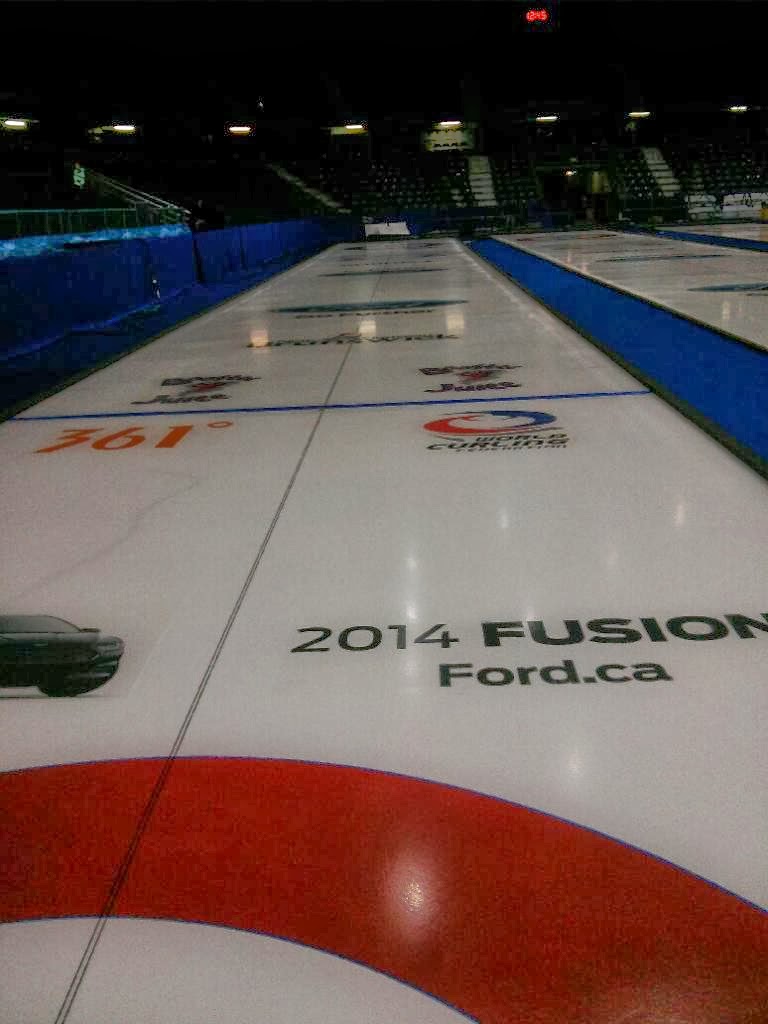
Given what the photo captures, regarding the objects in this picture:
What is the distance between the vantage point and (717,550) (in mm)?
2926

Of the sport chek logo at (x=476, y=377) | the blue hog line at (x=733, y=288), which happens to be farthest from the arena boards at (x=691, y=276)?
the sport chek logo at (x=476, y=377)

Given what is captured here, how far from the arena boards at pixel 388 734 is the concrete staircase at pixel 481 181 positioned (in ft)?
121

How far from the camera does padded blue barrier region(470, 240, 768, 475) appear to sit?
4.16m

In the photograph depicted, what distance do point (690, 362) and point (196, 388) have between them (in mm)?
Answer: 3043

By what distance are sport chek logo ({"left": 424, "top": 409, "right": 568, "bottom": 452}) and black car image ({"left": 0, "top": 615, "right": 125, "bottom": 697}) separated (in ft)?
7.12

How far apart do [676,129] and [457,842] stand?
161ft

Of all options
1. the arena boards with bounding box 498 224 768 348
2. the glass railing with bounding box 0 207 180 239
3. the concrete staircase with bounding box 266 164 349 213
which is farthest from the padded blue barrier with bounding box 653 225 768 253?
the concrete staircase with bounding box 266 164 349 213

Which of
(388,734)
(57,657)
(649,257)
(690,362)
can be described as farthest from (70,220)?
(388,734)

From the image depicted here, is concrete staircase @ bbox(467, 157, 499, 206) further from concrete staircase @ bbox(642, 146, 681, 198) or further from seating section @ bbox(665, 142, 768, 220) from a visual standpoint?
seating section @ bbox(665, 142, 768, 220)

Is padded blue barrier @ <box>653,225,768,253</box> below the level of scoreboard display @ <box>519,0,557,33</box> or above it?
below

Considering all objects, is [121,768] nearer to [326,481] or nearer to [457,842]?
[457,842]

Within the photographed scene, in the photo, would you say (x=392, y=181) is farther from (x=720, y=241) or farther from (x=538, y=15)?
(x=720, y=241)

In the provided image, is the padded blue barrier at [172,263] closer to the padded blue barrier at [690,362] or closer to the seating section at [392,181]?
the padded blue barrier at [690,362]

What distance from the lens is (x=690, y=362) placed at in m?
5.09
